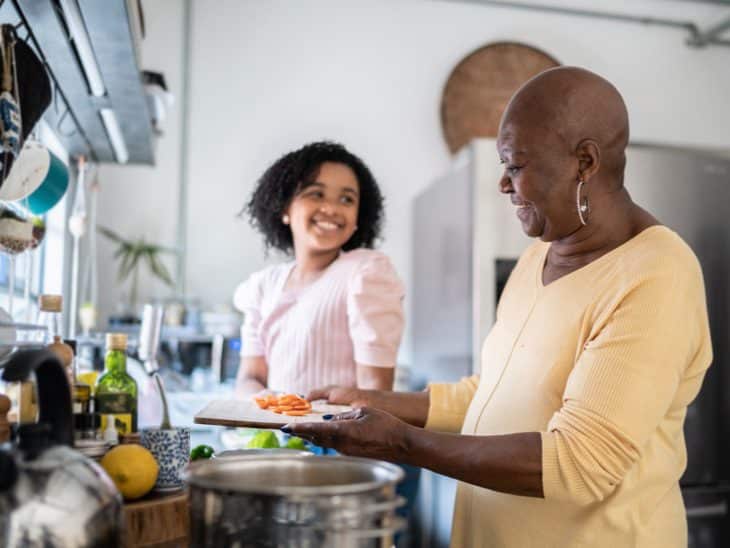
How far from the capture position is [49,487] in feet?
2.05

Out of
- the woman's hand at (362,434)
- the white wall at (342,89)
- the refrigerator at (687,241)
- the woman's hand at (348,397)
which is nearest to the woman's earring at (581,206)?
the woman's hand at (362,434)

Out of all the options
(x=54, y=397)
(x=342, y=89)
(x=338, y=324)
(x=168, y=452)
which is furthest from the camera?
(x=342, y=89)

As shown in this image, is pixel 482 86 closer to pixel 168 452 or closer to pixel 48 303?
pixel 48 303

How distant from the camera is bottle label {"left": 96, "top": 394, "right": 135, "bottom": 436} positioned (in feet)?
4.00

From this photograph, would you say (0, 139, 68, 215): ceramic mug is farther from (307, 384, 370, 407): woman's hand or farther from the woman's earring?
the woman's earring

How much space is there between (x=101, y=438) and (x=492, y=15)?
332cm

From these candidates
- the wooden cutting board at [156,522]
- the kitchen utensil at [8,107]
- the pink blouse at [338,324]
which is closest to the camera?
the wooden cutting board at [156,522]

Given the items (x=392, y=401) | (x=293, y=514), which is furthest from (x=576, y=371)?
(x=293, y=514)

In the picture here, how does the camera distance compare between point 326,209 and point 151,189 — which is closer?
point 326,209

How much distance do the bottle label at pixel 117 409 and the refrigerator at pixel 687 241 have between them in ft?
5.65

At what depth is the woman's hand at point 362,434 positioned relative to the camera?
1.02 metres

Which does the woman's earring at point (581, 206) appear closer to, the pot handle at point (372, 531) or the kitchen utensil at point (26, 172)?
the pot handle at point (372, 531)

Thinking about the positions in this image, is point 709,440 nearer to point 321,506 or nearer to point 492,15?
point 492,15

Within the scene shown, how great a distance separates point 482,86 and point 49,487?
11.4 feet
